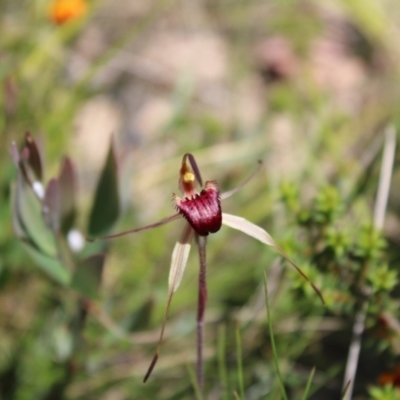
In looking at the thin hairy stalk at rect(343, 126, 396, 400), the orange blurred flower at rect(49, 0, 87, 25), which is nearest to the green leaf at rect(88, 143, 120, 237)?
the thin hairy stalk at rect(343, 126, 396, 400)

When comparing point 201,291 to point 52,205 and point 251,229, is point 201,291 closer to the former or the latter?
point 251,229

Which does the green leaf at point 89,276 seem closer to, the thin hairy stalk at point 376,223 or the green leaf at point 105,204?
the green leaf at point 105,204

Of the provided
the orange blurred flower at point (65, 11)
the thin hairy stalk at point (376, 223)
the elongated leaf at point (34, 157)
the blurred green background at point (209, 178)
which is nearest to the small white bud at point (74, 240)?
the blurred green background at point (209, 178)

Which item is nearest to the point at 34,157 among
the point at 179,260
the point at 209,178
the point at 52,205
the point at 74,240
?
the point at 52,205

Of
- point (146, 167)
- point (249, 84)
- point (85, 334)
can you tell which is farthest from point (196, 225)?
point (249, 84)

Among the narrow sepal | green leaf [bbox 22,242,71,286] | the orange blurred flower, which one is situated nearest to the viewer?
the narrow sepal

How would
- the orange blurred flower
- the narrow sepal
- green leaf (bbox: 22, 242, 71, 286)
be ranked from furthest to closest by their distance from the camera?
the orange blurred flower
green leaf (bbox: 22, 242, 71, 286)
the narrow sepal

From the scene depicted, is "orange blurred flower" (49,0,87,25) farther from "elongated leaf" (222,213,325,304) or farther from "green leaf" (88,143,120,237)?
"elongated leaf" (222,213,325,304)
